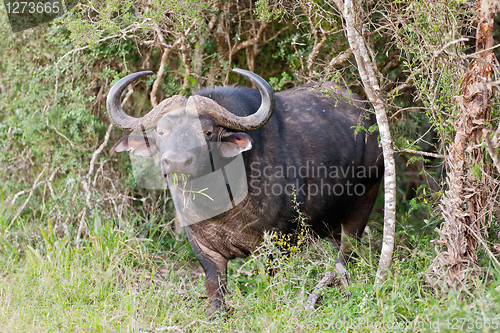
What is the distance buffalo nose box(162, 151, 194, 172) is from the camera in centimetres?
413

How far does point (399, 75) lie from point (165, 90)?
8.48ft

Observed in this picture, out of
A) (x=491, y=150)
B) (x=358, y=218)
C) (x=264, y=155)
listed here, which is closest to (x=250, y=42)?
(x=264, y=155)

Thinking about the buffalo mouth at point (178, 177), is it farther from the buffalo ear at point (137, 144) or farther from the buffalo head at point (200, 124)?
the buffalo ear at point (137, 144)

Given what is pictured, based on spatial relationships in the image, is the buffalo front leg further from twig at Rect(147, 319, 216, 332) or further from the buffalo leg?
the buffalo leg

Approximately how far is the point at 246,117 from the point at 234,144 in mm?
232

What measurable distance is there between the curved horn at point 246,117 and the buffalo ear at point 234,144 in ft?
0.23

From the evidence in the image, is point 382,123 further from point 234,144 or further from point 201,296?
point 201,296

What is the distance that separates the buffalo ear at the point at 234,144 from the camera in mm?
4504

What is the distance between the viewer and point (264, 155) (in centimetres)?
482

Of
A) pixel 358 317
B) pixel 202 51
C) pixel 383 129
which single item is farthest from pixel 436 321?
pixel 202 51

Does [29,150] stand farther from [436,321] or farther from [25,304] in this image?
[436,321]

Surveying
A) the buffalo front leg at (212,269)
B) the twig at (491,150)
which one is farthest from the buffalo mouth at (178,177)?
the twig at (491,150)

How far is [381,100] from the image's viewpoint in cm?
421

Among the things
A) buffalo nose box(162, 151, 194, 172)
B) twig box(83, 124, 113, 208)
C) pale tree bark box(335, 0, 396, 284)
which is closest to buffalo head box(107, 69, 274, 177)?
buffalo nose box(162, 151, 194, 172)
